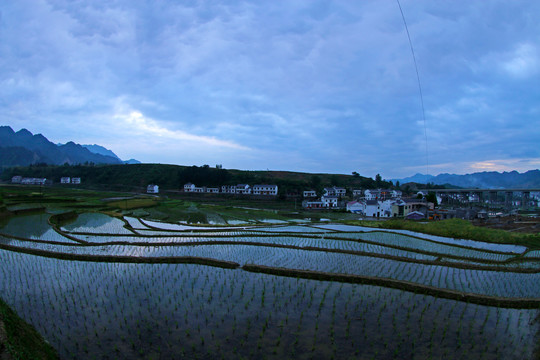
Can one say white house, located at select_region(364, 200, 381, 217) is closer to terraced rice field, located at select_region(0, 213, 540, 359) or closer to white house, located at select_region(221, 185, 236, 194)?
terraced rice field, located at select_region(0, 213, 540, 359)

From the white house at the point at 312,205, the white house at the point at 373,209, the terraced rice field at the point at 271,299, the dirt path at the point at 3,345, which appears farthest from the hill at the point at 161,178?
the dirt path at the point at 3,345

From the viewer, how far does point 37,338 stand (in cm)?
576

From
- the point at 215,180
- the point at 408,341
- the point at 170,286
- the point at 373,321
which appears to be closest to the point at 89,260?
the point at 170,286

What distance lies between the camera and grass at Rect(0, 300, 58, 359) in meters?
4.76

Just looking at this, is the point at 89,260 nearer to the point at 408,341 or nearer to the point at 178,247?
the point at 178,247

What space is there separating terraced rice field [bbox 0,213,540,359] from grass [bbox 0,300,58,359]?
327 millimetres

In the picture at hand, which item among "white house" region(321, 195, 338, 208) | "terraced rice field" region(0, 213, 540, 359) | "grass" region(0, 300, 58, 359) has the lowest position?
"terraced rice field" region(0, 213, 540, 359)

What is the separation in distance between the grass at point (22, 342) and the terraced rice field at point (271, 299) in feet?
1.07

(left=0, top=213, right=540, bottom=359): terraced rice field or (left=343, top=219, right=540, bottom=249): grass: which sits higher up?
(left=343, top=219, right=540, bottom=249): grass

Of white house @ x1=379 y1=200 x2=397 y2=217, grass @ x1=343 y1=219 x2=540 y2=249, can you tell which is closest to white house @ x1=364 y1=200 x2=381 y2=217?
white house @ x1=379 y1=200 x2=397 y2=217

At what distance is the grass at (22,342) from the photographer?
4.76m

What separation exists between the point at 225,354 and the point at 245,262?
21.2 ft

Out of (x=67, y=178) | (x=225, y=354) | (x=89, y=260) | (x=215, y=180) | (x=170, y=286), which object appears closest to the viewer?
(x=225, y=354)

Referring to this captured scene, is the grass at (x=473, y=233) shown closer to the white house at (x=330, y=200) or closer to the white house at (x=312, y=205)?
the white house at (x=312, y=205)
